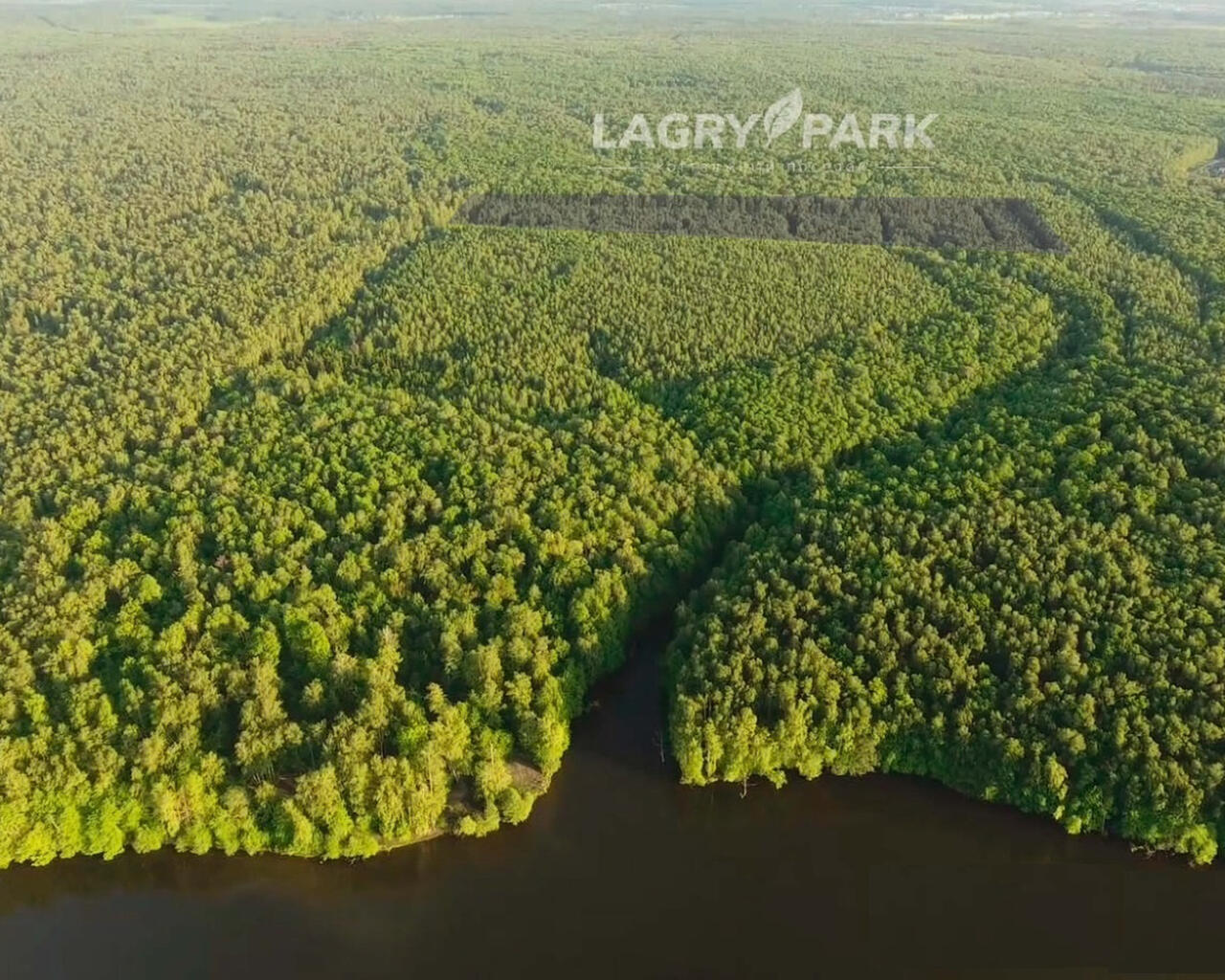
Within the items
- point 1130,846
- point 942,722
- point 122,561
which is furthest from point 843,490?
point 122,561

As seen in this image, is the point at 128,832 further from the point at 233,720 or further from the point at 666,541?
the point at 666,541

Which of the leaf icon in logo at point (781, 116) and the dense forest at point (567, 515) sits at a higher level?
the leaf icon in logo at point (781, 116)

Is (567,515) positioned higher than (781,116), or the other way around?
(781,116)

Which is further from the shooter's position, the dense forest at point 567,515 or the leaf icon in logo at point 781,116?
the leaf icon in logo at point 781,116

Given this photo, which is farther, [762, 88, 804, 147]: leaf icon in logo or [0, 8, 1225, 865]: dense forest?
[762, 88, 804, 147]: leaf icon in logo

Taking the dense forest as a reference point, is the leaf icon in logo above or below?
above

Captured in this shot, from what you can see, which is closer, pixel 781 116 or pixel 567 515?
pixel 567 515
